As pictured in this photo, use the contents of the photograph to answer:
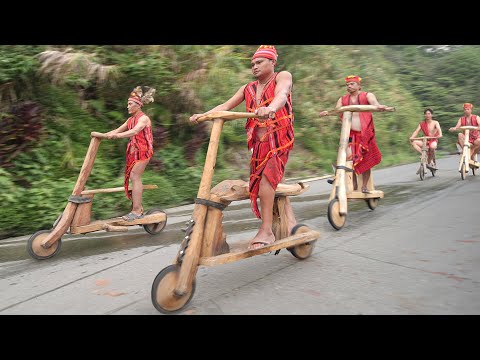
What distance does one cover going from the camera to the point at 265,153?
3.79 m

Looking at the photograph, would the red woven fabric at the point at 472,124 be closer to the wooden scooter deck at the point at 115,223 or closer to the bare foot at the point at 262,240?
the wooden scooter deck at the point at 115,223

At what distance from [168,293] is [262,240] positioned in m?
1.02

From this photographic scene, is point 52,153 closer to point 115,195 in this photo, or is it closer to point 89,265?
point 115,195

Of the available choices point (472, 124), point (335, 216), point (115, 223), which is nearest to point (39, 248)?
point (115, 223)

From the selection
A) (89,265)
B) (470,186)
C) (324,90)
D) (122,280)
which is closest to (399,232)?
(122,280)

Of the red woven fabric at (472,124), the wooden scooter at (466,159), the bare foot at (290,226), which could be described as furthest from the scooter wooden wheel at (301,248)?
the red woven fabric at (472,124)

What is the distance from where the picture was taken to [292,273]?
151 inches

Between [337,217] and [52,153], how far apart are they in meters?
4.90

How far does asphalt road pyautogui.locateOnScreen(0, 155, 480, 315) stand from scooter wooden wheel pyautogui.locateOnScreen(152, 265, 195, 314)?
0.10 m

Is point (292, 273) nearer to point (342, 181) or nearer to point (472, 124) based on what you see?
point (342, 181)

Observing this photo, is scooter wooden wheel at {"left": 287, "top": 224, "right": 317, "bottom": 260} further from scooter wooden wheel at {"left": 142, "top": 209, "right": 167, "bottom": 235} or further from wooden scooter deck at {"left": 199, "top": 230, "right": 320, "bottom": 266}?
scooter wooden wheel at {"left": 142, "top": 209, "right": 167, "bottom": 235}

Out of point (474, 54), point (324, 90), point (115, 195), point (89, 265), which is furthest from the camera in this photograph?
point (474, 54)

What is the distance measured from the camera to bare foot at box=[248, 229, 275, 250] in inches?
141

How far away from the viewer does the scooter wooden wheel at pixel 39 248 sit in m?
4.57
